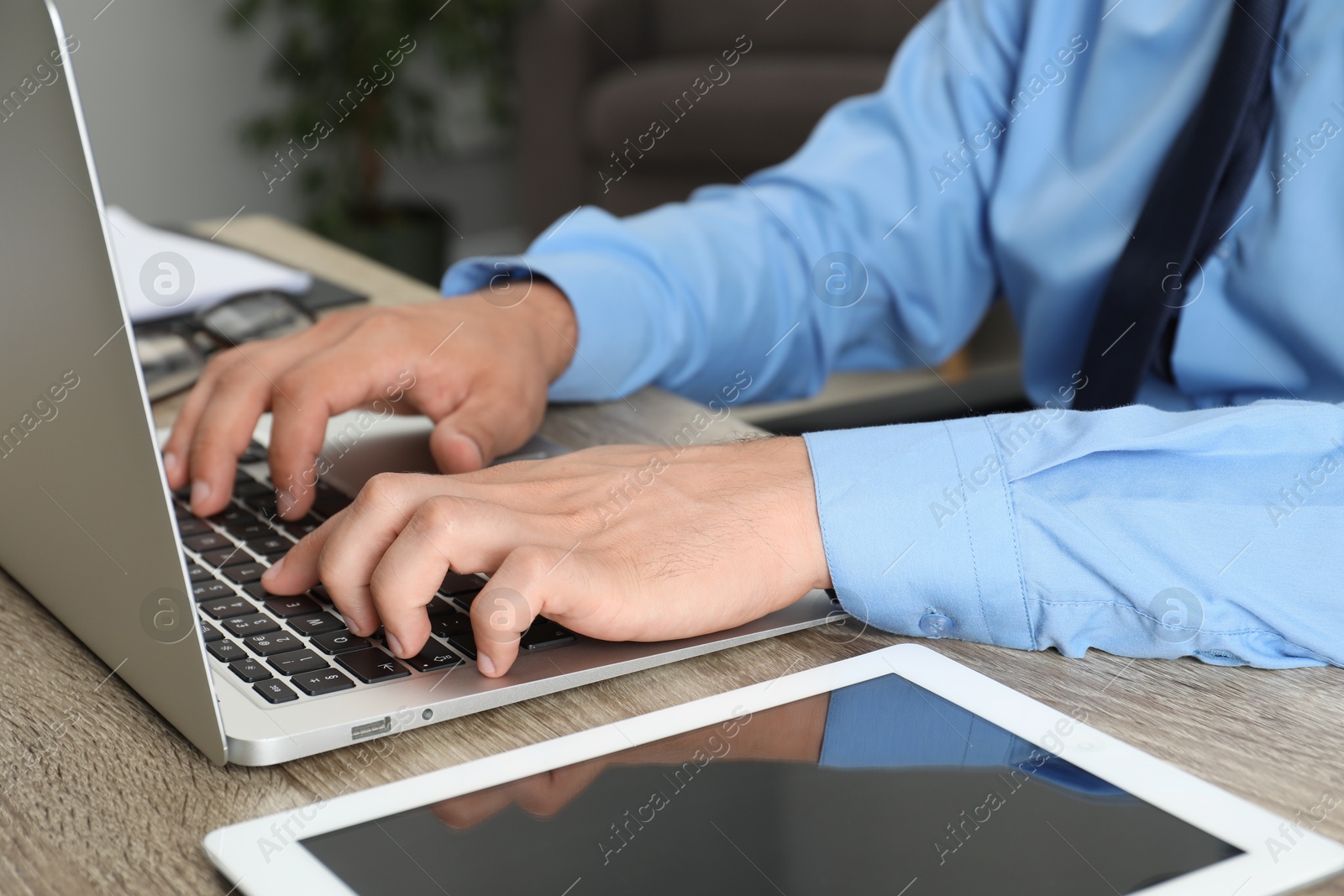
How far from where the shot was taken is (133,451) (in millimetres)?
357

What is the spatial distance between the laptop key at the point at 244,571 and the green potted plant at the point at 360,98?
265 centimetres

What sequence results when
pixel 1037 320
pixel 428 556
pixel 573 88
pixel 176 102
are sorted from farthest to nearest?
1. pixel 176 102
2. pixel 573 88
3. pixel 1037 320
4. pixel 428 556

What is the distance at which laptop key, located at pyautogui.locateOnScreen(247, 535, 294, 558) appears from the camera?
0.54 meters

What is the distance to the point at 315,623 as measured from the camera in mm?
469

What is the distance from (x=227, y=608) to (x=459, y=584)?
0.31 ft

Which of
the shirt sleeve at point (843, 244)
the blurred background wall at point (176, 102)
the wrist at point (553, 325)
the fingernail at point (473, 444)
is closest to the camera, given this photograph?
the fingernail at point (473, 444)

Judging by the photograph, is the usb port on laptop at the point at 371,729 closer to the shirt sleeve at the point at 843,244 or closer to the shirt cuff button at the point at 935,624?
the shirt cuff button at the point at 935,624

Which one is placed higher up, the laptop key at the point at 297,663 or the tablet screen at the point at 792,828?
the laptop key at the point at 297,663

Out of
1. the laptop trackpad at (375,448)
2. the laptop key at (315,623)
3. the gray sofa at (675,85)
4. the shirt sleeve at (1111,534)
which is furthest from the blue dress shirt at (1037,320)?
the gray sofa at (675,85)

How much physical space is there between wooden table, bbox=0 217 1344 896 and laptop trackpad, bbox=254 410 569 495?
175 mm

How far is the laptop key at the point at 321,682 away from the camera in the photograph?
16.3 inches

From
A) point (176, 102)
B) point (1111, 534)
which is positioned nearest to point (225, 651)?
point (1111, 534)

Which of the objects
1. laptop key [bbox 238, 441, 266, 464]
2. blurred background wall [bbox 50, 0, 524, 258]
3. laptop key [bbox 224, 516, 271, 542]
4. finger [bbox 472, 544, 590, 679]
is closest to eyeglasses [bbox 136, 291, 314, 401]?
laptop key [bbox 238, 441, 266, 464]

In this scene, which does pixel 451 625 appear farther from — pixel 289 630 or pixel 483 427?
pixel 483 427
